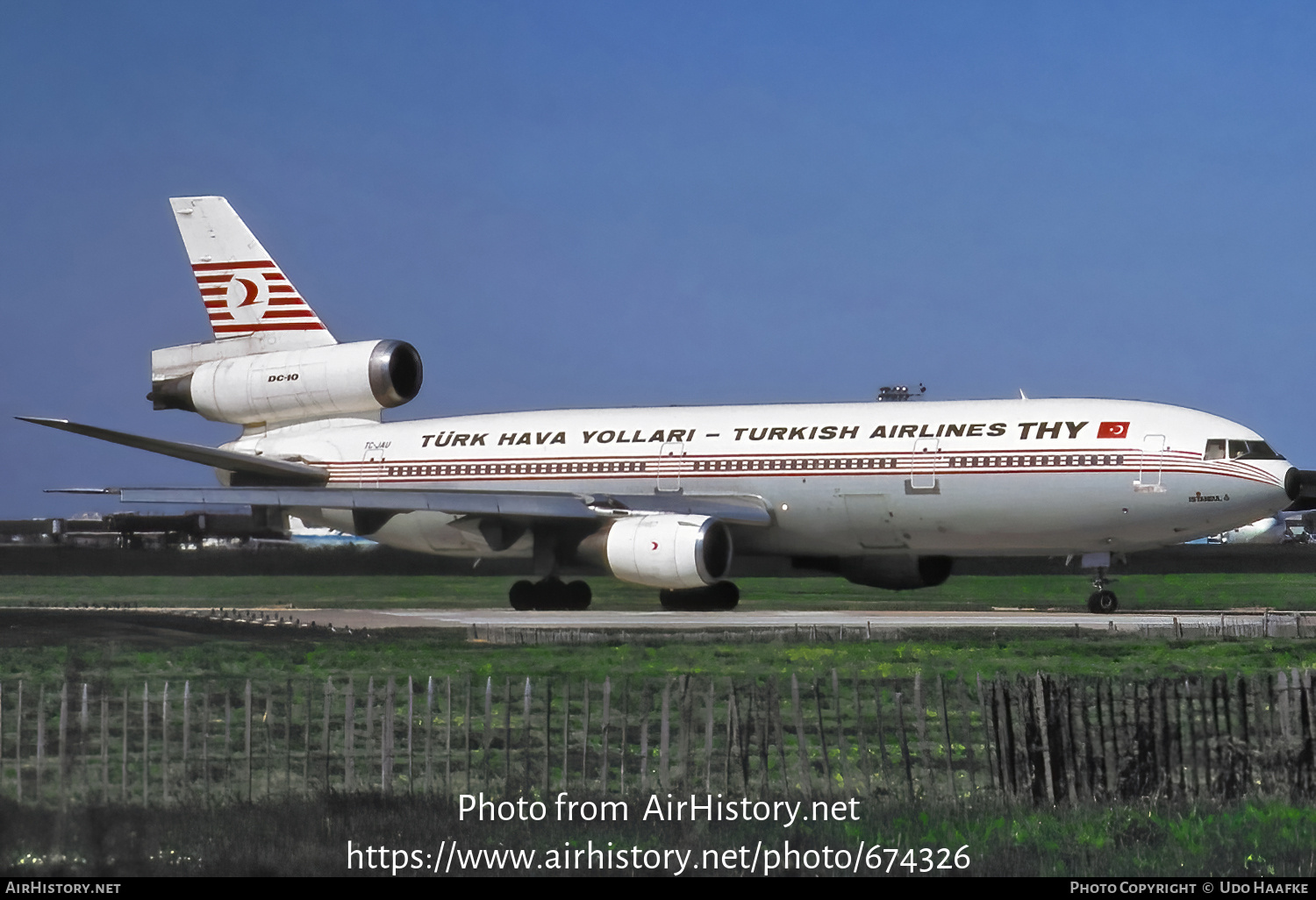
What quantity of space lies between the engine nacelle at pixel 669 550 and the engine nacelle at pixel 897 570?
4.45 m

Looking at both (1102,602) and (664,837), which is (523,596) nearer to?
(1102,602)

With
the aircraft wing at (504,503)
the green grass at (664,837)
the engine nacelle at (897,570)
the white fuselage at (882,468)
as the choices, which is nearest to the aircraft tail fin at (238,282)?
the white fuselage at (882,468)

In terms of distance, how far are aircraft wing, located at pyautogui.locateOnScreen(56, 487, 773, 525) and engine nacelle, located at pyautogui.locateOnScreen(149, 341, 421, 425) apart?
5.21 m

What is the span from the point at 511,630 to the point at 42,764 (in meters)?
13.9

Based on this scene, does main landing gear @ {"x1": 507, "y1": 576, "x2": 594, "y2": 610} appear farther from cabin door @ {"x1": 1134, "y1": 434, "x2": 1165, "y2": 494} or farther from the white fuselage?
cabin door @ {"x1": 1134, "y1": 434, "x2": 1165, "y2": 494}

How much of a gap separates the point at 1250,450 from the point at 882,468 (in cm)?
726

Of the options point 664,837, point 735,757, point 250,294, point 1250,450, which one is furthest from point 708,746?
point 250,294

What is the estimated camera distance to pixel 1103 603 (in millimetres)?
33375

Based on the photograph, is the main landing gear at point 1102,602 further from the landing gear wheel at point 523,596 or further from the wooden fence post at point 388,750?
the wooden fence post at point 388,750

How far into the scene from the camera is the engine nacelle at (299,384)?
132ft

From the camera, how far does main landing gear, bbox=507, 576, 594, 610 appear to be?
122ft

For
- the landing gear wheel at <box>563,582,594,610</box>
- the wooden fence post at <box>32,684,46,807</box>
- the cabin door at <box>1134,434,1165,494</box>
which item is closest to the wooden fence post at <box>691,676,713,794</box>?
the wooden fence post at <box>32,684,46,807</box>

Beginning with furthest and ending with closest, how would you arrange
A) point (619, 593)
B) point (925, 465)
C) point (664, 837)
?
point (619, 593)
point (925, 465)
point (664, 837)

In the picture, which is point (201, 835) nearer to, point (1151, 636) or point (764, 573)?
point (1151, 636)
